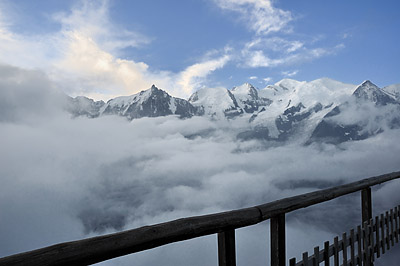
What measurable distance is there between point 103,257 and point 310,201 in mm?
1928

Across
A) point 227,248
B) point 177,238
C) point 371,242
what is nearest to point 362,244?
point 371,242

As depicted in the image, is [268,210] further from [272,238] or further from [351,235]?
[351,235]

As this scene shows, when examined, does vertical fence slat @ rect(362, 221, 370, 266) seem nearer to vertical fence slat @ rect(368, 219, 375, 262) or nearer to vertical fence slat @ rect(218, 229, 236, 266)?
vertical fence slat @ rect(368, 219, 375, 262)

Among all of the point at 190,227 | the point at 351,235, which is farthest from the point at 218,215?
the point at 351,235

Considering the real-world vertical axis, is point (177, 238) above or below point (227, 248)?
above

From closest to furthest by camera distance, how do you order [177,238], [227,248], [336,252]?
1. [177,238]
2. [227,248]
3. [336,252]

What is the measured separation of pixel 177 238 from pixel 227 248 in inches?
16.8

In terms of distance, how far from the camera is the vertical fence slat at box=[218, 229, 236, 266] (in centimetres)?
185

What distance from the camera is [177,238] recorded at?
5.28 ft

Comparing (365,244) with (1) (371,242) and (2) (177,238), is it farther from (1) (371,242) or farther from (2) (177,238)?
(2) (177,238)

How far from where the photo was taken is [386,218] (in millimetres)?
4125

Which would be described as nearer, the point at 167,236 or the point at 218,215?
the point at 167,236

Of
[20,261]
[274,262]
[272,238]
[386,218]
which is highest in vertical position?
[20,261]

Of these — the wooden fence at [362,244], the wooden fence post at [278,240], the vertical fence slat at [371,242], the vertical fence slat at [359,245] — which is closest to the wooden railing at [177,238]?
the wooden fence post at [278,240]
